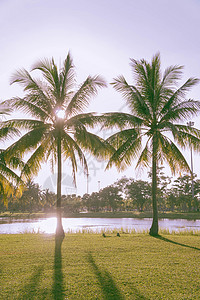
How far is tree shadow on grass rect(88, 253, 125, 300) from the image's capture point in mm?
4744

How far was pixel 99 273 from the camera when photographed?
6.05 metres

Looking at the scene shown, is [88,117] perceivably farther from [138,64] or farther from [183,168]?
[183,168]

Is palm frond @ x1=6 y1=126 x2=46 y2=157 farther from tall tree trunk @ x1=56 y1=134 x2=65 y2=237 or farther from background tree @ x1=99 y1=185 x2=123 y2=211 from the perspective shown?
background tree @ x1=99 y1=185 x2=123 y2=211

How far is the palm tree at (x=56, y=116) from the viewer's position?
13.0 metres

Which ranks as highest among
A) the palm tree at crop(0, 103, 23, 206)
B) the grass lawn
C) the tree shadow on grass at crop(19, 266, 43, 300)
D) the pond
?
the palm tree at crop(0, 103, 23, 206)

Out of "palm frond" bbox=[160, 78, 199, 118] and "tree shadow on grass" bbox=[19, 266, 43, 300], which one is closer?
"tree shadow on grass" bbox=[19, 266, 43, 300]

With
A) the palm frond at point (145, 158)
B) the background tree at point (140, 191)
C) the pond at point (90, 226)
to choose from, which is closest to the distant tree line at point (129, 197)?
the background tree at point (140, 191)

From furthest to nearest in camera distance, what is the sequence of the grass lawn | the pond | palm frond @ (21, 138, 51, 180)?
the pond → palm frond @ (21, 138, 51, 180) → the grass lawn

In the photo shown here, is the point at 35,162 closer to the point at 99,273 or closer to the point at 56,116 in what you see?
the point at 56,116

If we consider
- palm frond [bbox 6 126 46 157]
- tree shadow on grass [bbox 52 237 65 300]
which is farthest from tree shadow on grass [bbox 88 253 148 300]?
palm frond [bbox 6 126 46 157]

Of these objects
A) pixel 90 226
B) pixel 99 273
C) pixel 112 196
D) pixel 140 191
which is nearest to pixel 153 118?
pixel 99 273

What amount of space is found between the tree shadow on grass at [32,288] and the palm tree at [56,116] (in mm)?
7309

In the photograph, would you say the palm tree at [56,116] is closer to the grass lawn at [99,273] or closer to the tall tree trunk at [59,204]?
the tall tree trunk at [59,204]

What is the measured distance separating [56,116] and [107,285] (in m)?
10.0
